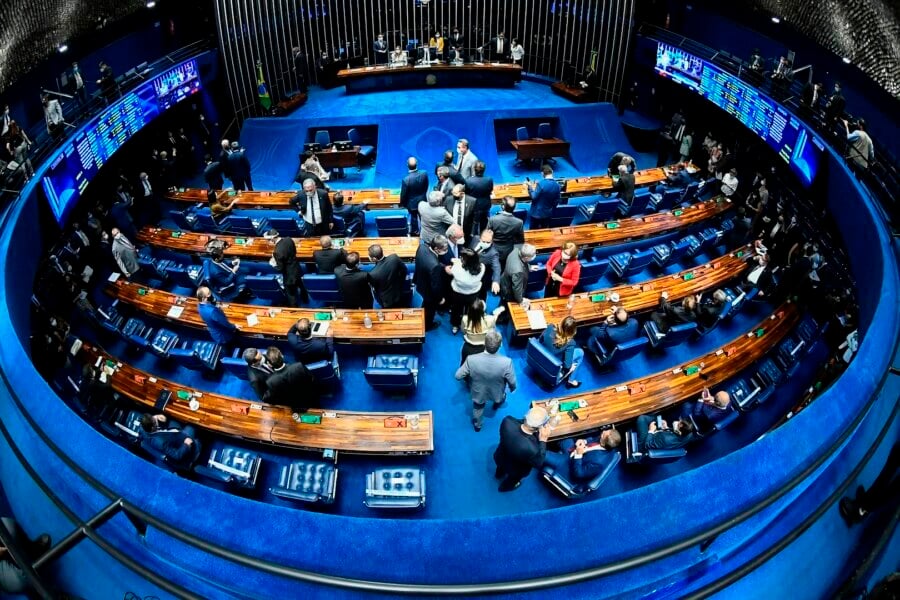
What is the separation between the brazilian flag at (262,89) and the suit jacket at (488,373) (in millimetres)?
13415

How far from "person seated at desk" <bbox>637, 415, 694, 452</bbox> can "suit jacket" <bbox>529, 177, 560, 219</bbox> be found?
15.3 feet

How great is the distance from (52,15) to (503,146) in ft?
36.9

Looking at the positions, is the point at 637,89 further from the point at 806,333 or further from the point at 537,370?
the point at 537,370

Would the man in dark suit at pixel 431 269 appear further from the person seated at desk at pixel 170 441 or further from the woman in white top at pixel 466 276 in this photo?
the person seated at desk at pixel 170 441

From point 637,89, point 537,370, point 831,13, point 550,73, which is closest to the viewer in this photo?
point 537,370

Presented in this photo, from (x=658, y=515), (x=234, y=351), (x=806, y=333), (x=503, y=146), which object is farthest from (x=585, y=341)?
(x=503, y=146)

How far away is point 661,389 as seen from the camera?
6574 millimetres

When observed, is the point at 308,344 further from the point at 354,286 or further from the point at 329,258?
the point at 329,258

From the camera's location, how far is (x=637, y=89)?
1664 centimetres

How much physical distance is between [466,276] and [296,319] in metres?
2.71

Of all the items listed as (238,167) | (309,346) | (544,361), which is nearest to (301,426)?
(309,346)

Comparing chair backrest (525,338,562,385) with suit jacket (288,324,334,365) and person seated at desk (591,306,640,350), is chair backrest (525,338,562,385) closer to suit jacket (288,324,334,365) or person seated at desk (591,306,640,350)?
person seated at desk (591,306,640,350)

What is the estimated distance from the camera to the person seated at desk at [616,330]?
271 inches

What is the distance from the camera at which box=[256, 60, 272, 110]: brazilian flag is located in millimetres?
15597
